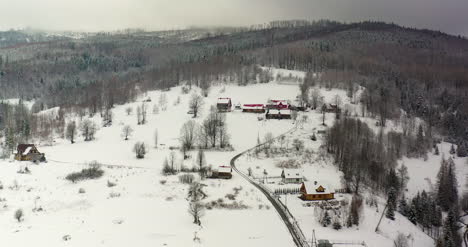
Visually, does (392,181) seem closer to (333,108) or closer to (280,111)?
(280,111)

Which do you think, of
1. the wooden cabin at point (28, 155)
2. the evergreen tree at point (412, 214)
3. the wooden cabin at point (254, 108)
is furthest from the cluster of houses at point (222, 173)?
the wooden cabin at point (254, 108)

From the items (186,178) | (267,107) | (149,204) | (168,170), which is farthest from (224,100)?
(149,204)

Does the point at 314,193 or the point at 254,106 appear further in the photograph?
the point at 254,106

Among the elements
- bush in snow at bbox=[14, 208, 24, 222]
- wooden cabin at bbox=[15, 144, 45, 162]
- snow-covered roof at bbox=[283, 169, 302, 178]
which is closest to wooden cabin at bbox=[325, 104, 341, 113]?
snow-covered roof at bbox=[283, 169, 302, 178]

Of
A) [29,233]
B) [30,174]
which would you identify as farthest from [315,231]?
[30,174]

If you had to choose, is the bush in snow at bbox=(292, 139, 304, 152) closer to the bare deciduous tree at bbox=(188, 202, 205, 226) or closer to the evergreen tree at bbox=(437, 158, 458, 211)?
the evergreen tree at bbox=(437, 158, 458, 211)

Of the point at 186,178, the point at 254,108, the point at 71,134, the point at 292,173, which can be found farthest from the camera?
the point at 254,108

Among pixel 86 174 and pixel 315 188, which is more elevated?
pixel 86 174
